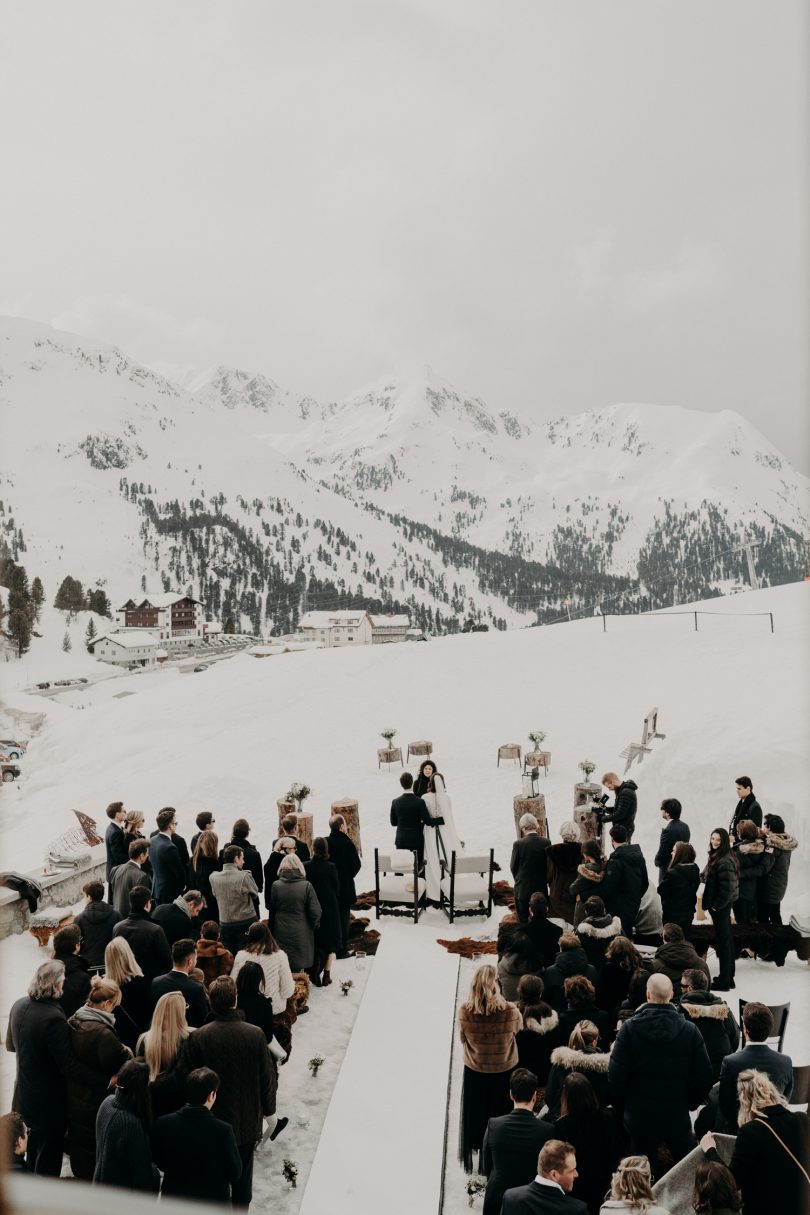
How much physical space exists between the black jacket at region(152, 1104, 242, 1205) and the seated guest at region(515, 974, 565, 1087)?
2.42 m

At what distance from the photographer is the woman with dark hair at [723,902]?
25.8 ft

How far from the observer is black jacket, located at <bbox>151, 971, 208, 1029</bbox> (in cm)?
567

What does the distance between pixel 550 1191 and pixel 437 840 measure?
648 centimetres

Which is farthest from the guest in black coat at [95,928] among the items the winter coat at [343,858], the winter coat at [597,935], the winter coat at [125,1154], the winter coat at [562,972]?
the winter coat at [597,935]

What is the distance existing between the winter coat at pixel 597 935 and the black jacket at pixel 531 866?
1921 millimetres

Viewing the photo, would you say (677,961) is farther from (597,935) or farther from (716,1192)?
(716,1192)

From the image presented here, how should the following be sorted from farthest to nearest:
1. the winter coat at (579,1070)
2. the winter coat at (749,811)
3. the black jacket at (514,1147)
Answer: the winter coat at (749,811) → the winter coat at (579,1070) → the black jacket at (514,1147)

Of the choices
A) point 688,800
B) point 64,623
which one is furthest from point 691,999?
point 64,623

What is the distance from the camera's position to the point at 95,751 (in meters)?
23.4

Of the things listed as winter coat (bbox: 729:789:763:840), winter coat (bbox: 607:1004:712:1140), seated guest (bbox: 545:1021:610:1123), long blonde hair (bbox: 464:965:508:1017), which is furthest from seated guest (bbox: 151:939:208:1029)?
winter coat (bbox: 729:789:763:840)

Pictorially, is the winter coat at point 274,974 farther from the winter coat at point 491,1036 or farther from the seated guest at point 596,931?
the seated guest at point 596,931

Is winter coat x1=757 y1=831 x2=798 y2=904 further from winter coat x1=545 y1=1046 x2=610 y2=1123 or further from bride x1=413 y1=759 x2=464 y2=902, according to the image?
winter coat x1=545 y1=1046 x2=610 y2=1123

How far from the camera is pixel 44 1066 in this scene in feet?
16.0

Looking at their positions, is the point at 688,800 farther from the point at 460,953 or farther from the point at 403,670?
the point at 403,670
